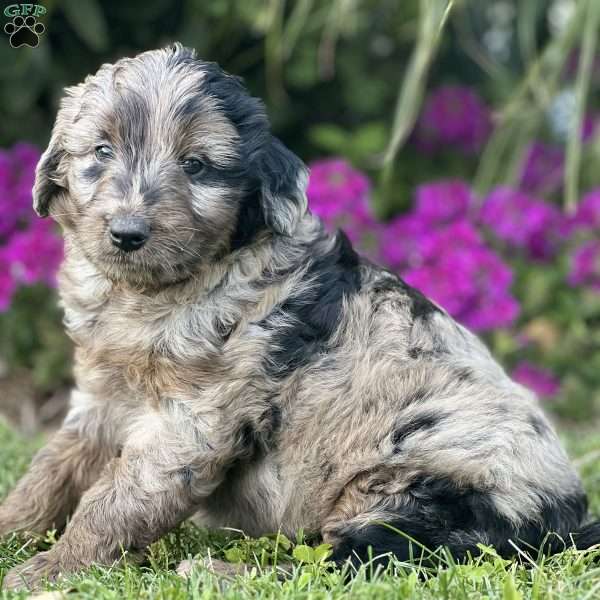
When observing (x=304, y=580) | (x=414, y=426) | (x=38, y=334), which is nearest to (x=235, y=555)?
(x=304, y=580)

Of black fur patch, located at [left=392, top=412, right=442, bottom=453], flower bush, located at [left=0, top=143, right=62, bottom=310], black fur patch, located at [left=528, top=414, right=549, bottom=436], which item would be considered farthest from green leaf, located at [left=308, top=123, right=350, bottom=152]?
black fur patch, located at [left=392, top=412, right=442, bottom=453]

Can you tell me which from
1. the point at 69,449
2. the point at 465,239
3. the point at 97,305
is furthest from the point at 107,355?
the point at 465,239

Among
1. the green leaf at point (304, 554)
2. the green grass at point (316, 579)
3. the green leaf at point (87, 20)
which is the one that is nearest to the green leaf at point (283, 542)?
the green grass at point (316, 579)

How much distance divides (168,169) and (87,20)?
12.4 ft

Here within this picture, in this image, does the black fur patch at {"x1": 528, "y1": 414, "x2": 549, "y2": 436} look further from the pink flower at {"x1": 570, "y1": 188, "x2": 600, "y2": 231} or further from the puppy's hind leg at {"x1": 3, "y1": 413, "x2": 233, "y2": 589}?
the pink flower at {"x1": 570, "y1": 188, "x2": 600, "y2": 231}

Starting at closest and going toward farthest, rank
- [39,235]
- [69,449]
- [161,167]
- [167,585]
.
A: 1. [167,585]
2. [161,167]
3. [69,449]
4. [39,235]

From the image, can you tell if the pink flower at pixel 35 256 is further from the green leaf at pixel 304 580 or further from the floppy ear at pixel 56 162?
the green leaf at pixel 304 580

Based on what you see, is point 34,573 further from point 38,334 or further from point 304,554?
point 38,334

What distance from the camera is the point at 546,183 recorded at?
8961mm

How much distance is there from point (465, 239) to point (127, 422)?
3.96 meters

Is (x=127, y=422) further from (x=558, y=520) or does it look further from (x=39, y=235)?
(x=39, y=235)

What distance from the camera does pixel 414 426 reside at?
396 cm

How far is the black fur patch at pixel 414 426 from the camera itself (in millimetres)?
3937

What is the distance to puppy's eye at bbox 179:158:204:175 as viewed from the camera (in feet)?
12.6
